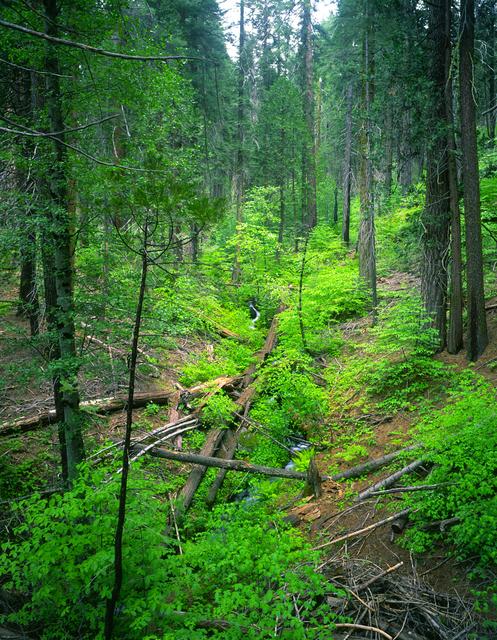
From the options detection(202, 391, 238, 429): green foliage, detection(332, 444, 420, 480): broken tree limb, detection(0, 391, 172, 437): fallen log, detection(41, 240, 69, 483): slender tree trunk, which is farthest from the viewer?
detection(202, 391, 238, 429): green foliage

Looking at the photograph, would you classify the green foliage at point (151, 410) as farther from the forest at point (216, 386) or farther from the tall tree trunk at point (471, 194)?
the tall tree trunk at point (471, 194)

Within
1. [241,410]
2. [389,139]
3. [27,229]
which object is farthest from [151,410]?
[389,139]

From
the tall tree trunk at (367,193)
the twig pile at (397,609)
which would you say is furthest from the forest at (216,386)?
the tall tree trunk at (367,193)

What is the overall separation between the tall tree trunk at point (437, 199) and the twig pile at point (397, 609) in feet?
17.7

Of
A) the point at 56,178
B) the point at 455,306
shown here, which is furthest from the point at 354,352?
the point at 56,178

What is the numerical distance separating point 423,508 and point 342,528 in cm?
126

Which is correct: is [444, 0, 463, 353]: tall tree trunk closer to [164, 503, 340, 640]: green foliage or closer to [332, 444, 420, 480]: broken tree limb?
[332, 444, 420, 480]: broken tree limb

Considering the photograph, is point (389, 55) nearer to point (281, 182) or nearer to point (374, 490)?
point (374, 490)

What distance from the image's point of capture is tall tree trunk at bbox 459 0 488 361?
23.7 feet

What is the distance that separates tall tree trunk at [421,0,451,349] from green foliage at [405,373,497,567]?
3.36m

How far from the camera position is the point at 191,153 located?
38.1 feet

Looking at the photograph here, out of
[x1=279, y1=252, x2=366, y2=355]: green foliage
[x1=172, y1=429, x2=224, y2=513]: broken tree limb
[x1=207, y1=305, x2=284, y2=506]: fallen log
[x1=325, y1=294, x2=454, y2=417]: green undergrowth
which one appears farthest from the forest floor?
[x1=279, y1=252, x2=366, y2=355]: green foliage

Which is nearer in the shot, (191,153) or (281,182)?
(191,153)

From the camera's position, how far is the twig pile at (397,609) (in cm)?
338
